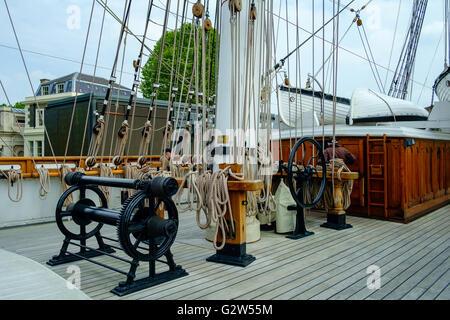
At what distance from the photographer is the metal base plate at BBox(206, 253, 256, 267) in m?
3.18

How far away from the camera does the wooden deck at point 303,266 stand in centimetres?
255

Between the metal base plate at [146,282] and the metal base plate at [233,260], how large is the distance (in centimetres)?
45

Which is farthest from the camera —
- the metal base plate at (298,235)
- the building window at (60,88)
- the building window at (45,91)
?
the building window at (45,91)

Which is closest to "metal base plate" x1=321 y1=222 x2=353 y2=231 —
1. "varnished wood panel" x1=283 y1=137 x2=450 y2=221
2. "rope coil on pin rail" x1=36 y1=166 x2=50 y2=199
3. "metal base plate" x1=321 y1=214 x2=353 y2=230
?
"metal base plate" x1=321 y1=214 x2=353 y2=230

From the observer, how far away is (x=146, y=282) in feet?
8.77

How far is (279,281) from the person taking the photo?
2.78 meters

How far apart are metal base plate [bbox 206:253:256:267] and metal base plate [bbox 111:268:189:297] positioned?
17.6 inches

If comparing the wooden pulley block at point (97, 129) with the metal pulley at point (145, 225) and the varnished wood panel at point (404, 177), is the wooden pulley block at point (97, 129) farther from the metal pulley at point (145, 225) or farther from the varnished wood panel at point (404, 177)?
the varnished wood panel at point (404, 177)

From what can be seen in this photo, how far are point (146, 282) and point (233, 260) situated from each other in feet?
2.83

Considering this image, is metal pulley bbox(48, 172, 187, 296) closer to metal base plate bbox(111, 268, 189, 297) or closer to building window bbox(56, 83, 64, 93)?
metal base plate bbox(111, 268, 189, 297)

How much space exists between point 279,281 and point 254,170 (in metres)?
1.06

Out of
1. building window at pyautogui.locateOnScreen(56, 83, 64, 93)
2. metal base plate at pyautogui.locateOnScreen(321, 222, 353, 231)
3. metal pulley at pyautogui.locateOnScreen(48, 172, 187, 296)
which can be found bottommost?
metal base plate at pyautogui.locateOnScreen(321, 222, 353, 231)

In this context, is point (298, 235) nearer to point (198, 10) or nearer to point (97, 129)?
point (198, 10)

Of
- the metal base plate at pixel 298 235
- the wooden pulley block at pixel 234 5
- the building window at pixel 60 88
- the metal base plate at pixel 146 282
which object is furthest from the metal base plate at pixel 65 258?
the building window at pixel 60 88
